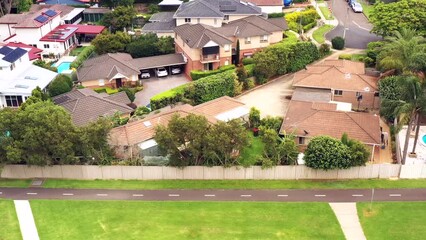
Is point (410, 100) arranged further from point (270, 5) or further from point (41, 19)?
point (41, 19)

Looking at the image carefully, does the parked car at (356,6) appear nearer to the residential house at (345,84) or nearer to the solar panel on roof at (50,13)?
the residential house at (345,84)

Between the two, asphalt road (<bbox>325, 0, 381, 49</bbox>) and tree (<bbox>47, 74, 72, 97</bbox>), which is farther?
asphalt road (<bbox>325, 0, 381, 49</bbox>)

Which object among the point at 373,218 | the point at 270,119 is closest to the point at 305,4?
the point at 270,119

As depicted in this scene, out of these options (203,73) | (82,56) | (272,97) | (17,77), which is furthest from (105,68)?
(272,97)

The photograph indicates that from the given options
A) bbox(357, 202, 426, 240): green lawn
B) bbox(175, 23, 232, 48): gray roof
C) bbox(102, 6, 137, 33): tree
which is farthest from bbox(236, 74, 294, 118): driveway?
bbox(102, 6, 137, 33): tree

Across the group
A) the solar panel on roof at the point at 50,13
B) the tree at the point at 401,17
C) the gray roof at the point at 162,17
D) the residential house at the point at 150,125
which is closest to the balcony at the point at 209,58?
the residential house at the point at 150,125

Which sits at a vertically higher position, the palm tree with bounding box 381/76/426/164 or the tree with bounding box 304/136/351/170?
the palm tree with bounding box 381/76/426/164

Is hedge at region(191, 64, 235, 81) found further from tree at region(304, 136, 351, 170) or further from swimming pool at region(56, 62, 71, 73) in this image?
tree at region(304, 136, 351, 170)
